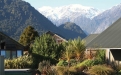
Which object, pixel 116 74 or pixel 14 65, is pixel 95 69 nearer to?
pixel 116 74

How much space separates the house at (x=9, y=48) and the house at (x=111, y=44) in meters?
21.3

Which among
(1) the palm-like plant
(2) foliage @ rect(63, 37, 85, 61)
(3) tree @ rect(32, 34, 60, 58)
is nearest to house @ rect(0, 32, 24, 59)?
(3) tree @ rect(32, 34, 60, 58)

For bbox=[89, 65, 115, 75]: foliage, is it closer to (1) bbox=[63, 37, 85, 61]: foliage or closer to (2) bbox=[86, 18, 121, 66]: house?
(2) bbox=[86, 18, 121, 66]: house

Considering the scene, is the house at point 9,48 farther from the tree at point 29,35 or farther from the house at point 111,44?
the house at point 111,44

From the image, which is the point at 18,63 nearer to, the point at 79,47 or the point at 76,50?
the point at 76,50

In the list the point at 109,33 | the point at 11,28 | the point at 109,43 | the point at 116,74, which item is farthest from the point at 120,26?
the point at 11,28

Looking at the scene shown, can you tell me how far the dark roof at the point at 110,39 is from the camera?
28.0m

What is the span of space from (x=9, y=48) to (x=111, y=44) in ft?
79.7

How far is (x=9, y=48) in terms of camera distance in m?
49.9

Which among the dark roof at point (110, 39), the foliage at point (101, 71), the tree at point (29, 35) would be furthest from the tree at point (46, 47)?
the tree at point (29, 35)

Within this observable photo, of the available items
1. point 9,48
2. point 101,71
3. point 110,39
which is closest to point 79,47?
point 110,39

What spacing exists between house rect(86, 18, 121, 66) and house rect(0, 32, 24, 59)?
21.3m

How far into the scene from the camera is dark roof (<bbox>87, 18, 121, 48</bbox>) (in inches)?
1103

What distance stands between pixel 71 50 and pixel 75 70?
8.06m
